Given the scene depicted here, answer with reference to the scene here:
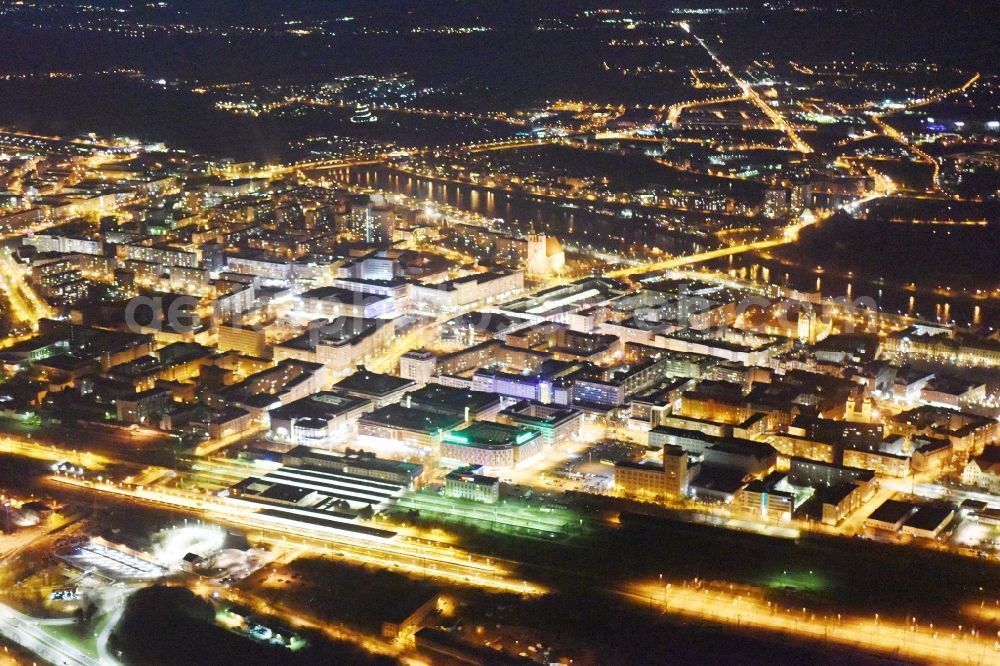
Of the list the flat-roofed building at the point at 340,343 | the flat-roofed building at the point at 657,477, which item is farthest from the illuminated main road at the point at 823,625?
the flat-roofed building at the point at 340,343

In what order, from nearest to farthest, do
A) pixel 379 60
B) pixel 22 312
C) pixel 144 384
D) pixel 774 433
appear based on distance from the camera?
pixel 774 433 → pixel 144 384 → pixel 22 312 → pixel 379 60

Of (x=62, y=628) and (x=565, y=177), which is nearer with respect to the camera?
(x=62, y=628)

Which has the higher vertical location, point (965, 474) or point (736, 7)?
point (736, 7)

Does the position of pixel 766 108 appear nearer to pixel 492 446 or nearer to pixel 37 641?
pixel 492 446

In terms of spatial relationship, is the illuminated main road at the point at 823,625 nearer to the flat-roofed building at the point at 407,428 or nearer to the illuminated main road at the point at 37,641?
the flat-roofed building at the point at 407,428

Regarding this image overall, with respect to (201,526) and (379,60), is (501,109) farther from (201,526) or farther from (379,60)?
(201,526)

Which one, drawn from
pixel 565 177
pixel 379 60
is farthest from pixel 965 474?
pixel 379 60

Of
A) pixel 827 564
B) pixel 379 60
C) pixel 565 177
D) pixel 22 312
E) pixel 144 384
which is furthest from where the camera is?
pixel 379 60

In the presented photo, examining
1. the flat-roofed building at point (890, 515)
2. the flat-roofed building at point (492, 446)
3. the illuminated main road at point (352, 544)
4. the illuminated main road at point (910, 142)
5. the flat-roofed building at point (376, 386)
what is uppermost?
the illuminated main road at point (910, 142)
